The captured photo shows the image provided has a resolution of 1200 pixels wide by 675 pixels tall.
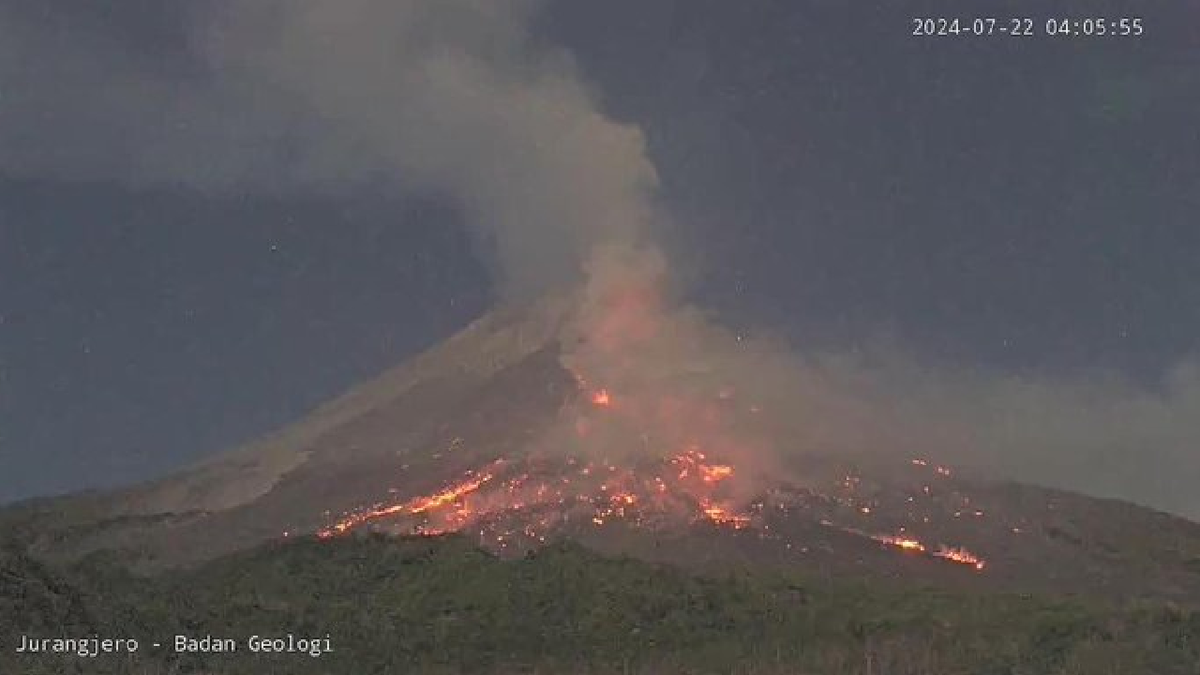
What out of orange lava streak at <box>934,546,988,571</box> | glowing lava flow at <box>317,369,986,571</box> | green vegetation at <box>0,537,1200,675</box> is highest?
glowing lava flow at <box>317,369,986,571</box>

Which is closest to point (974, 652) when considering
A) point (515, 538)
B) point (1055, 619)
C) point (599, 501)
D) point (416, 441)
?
point (1055, 619)

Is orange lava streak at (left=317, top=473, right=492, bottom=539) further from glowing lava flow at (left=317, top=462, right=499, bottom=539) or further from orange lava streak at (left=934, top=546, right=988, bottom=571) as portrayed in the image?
orange lava streak at (left=934, top=546, right=988, bottom=571)

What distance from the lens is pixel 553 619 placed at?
5000 centimetres

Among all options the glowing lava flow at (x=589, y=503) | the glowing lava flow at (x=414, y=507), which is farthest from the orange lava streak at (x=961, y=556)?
the glowing lava flow at (x=414, y=507)

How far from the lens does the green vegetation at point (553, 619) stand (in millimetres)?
37000

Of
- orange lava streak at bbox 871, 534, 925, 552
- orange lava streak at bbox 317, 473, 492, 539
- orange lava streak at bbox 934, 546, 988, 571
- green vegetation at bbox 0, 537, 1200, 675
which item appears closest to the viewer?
green vegetation at bbox 0, 537, 1200, 675

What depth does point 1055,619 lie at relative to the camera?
42844mm

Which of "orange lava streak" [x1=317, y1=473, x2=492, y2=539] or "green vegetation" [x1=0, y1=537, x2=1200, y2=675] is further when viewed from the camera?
"orange lava streak" [x1=317, y1=473, x2=492, y2=539]

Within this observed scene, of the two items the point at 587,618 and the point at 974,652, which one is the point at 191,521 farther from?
the point at 974,652

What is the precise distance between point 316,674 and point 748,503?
43.5 metres

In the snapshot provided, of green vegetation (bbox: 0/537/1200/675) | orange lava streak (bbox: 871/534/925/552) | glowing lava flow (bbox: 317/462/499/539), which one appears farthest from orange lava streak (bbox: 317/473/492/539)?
orange lava streak (bbox: 871/534/925/552)

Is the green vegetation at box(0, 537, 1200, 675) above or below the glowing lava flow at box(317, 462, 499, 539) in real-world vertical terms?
below

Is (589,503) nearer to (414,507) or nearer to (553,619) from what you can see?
(414,507)

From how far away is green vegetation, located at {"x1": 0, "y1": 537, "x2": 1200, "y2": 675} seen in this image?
3700 cm
